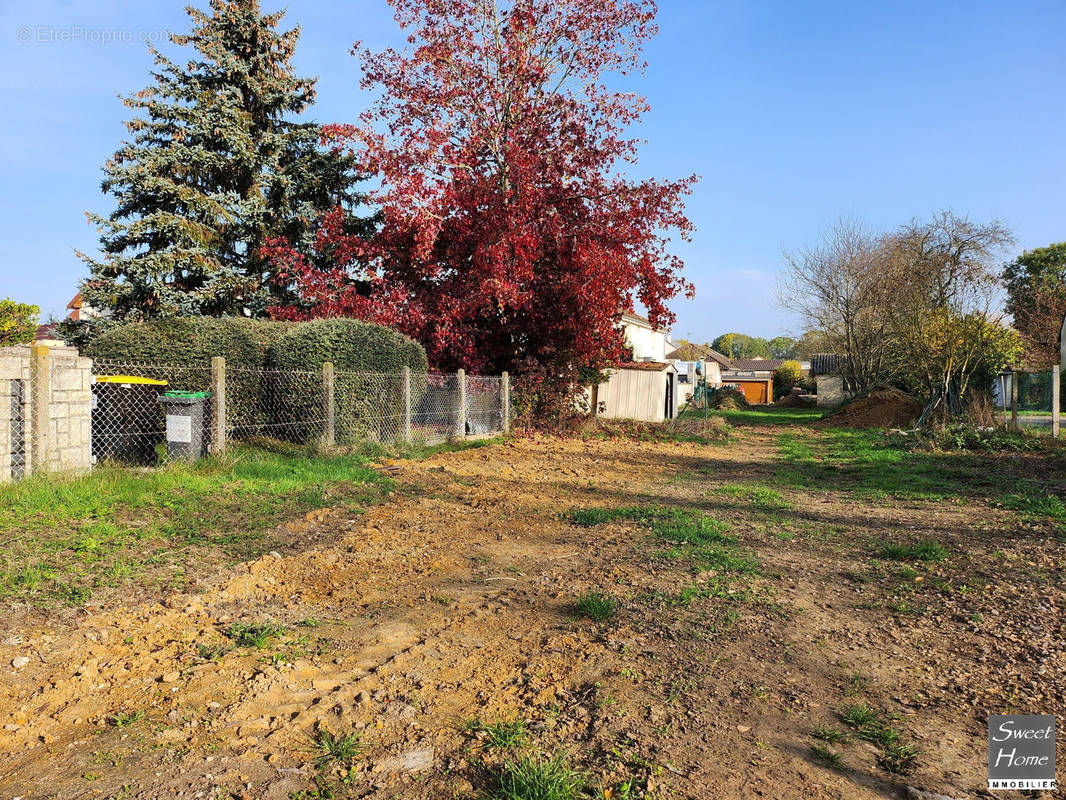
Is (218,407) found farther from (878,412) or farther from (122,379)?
(878,412)

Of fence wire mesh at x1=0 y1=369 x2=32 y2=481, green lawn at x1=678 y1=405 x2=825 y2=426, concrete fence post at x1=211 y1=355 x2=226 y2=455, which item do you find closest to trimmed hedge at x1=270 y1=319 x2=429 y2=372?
concrete fence post at x1=211 y1=355 x2=226 y2=455

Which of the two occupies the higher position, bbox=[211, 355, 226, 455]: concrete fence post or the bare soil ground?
bbox=[211, 355, 226, 455]: concrete fence post

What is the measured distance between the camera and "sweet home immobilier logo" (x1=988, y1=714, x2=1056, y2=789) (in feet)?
7.80

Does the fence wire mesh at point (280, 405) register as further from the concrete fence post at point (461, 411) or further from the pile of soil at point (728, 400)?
the pile of soil at point (728, 400)

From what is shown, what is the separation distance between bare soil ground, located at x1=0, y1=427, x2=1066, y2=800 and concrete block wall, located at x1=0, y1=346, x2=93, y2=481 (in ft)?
10.2

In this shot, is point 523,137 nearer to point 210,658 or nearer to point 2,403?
point 2,403

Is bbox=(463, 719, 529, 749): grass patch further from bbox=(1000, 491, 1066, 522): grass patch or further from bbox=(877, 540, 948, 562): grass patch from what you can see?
bbox=(1000, 491, 1066, 522): grass patch

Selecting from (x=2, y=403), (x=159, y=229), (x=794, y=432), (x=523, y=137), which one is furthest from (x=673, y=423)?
(x=2, y=403)

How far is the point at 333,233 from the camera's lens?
1617 cm

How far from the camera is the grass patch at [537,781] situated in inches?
87.6

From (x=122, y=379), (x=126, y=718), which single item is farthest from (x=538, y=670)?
(x=122, y=379)

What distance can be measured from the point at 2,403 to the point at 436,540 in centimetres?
466

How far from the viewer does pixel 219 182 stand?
699 inches

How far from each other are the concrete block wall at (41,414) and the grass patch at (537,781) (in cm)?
656
